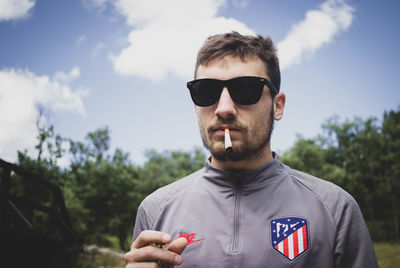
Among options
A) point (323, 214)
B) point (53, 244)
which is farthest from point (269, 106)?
point (53, 244)

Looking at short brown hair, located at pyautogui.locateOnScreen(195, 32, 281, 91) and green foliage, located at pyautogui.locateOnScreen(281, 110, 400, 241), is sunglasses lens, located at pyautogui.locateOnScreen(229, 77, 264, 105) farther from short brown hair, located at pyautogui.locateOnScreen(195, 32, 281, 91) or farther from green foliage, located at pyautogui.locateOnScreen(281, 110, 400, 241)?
green foliage, located at pyautogui.locateOnScreen(281, 110, 400, 241)

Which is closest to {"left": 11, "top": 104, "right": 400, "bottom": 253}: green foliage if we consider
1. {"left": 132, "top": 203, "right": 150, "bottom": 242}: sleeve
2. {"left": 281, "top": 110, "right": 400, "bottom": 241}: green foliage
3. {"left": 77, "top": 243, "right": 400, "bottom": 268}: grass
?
{"left": 281, "top": 110, "right": 400, "bottom": 241}: green foliage

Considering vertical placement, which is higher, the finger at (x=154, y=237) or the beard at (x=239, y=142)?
the beard at (x=239, y=142)

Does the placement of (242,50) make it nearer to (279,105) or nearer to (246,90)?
(246,90)

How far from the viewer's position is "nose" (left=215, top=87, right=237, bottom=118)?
2012 millimetres

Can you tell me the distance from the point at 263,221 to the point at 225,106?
93 centimetres

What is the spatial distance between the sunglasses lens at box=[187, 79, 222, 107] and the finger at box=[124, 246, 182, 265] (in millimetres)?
1249

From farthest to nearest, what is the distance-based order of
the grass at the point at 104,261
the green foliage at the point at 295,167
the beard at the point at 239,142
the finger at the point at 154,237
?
the green foliage at the point at 295,167, the grass at the point at 104,261, the beard at the point at 239,142, the finger at the point at 154,237

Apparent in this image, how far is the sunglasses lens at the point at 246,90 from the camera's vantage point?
2.05 m

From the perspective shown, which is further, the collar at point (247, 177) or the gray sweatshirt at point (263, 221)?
the collar at point (247, 177)

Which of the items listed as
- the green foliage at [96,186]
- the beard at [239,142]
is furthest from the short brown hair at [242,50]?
the green foliage at [96,186]

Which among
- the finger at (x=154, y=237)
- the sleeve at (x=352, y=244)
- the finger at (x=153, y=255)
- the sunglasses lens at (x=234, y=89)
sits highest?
the sunglasses lens at (x=234, y=89)

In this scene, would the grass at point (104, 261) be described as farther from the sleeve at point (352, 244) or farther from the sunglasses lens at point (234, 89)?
the sleeve at point (352, 244)

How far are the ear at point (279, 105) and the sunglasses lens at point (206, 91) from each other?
0.61 meters
